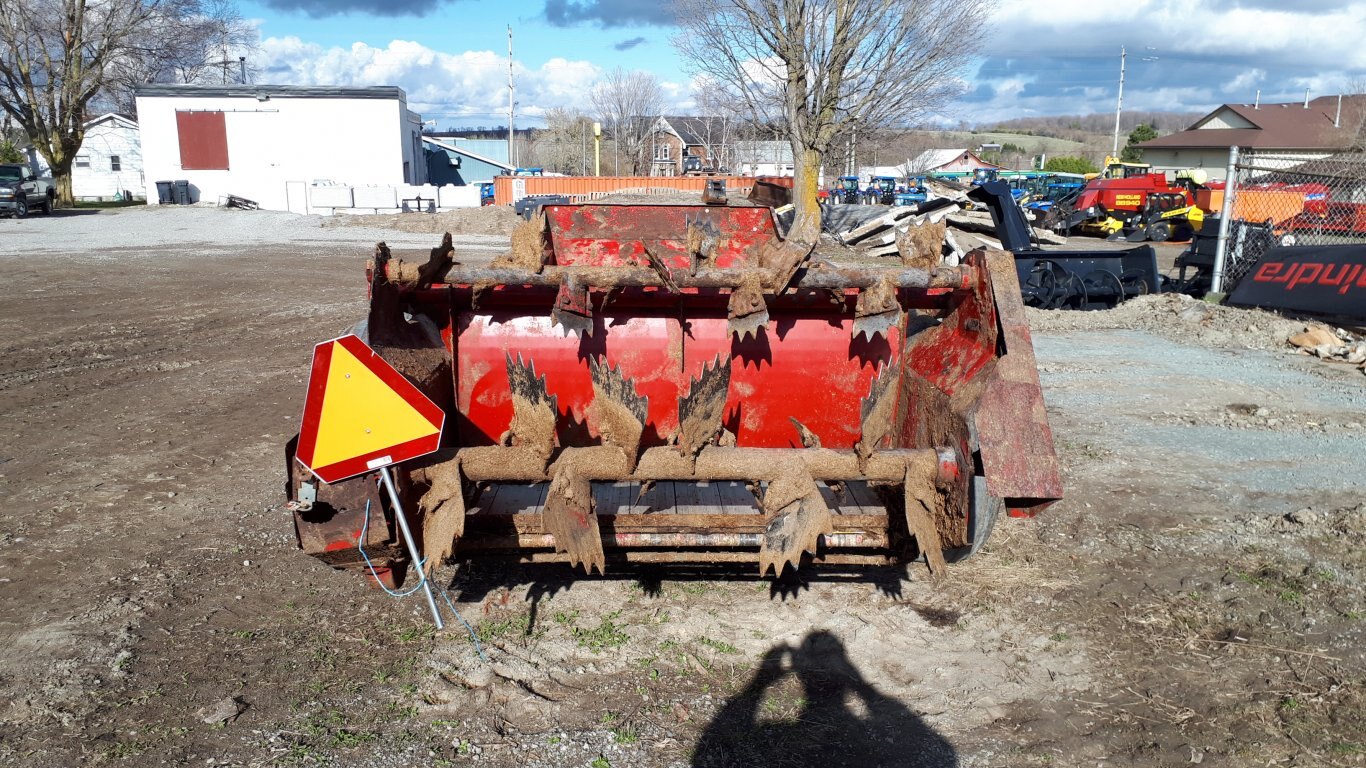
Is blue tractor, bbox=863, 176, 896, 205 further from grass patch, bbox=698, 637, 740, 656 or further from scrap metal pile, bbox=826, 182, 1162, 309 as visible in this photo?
grass patch, bbox=698, 637, 740, 656

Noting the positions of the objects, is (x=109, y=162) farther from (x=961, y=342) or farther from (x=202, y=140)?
(x=961, y=342)

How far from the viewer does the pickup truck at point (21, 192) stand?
89.0ft

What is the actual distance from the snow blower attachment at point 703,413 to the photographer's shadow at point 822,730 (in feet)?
1.42

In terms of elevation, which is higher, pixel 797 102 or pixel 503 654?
pixel 797 102

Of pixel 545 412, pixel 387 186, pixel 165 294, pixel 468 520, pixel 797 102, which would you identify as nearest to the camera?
pixel 545 412

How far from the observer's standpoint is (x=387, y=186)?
112 feet

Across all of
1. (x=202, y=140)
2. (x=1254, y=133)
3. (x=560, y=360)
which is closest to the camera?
(x=560, y=360)

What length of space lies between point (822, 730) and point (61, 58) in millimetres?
44293

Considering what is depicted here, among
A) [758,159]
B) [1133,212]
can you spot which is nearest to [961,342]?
[1133,212]

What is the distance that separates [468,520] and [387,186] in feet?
110

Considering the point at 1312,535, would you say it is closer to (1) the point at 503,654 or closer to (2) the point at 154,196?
(1) the point at 503,654

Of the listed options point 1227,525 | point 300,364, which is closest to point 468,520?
point 1227,525

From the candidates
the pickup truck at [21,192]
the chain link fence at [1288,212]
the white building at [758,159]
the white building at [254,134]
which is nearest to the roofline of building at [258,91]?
the white building at [254,134]

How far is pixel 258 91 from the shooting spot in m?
36.7
